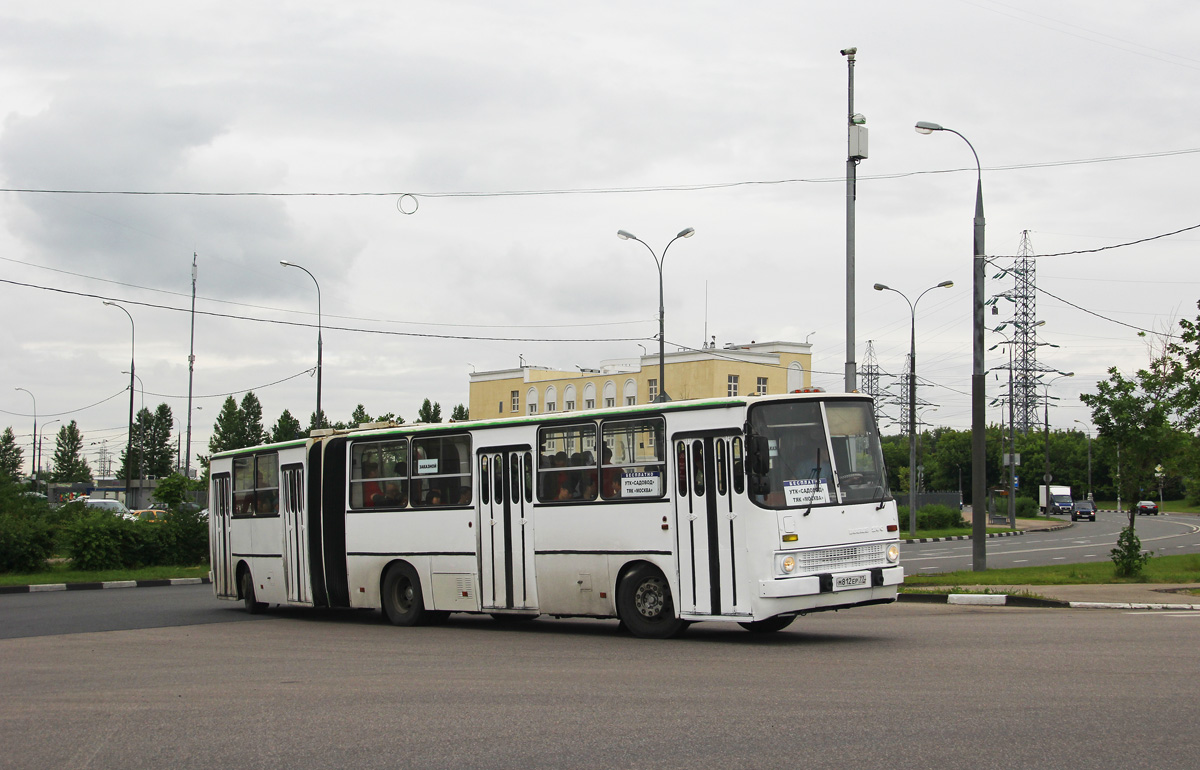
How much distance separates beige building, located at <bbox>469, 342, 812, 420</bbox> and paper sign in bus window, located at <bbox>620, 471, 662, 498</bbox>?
59.7 m

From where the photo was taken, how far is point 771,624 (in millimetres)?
14242

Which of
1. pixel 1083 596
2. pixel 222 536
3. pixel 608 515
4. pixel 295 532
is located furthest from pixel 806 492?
pixel 222 536

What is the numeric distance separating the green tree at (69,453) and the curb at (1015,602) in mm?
148127

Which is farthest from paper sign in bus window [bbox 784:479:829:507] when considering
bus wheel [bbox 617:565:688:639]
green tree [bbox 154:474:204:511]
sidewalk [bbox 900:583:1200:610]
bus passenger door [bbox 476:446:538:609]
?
green tree [bbox 154:474:204:511]

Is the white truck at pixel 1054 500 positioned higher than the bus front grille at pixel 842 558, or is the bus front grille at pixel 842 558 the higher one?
the bus front grille at pixel 842 558

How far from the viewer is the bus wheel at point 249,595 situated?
66.4ft

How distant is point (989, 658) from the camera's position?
10.6 m

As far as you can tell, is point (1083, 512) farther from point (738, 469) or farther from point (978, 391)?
point (738, 469)

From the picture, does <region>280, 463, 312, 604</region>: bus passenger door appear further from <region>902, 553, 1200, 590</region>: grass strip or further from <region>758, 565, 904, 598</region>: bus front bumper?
<region>902, 553, 1200, 590</region>: grass strip

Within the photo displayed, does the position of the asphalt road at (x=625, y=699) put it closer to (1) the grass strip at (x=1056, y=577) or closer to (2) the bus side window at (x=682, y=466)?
(2) the bus side window at (x=682, y=466)

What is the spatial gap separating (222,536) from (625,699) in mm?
14155

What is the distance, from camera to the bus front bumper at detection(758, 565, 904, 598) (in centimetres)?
1259

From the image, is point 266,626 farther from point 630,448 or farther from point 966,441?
point 966,441

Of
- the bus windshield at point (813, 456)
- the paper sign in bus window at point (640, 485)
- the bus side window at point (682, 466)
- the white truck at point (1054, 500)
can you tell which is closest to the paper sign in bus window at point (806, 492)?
the bus windshield at point (813, 456)
